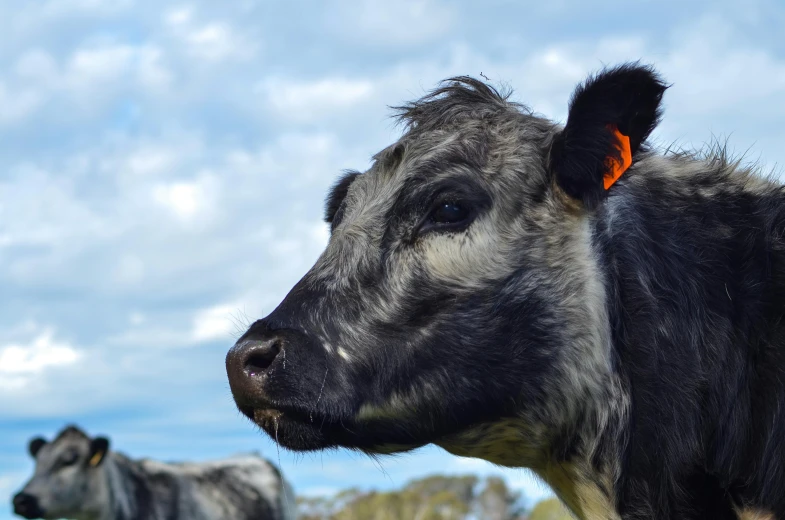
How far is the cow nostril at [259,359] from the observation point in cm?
364

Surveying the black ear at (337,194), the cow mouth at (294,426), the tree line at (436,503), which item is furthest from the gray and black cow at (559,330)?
the tree line at (436,503)

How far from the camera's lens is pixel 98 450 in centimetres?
1709

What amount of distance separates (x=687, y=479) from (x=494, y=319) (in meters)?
0.97

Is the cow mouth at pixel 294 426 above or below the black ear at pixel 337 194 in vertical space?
below

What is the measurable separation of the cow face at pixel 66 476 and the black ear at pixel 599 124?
14576 mm

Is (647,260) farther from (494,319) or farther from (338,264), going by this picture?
(338,264)

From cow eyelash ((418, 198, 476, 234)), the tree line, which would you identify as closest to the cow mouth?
cow eyelash ((418, 198, 476, 234))

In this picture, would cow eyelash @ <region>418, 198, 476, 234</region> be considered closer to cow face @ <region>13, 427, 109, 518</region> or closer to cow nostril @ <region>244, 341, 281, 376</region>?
cow nostril @ <region>244, 341, 281, 376</region>

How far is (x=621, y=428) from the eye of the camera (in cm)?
383

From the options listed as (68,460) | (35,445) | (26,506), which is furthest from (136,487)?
(26,506)

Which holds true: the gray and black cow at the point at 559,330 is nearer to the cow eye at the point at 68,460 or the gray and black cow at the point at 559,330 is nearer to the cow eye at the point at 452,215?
the cow eye at the point at 452,215

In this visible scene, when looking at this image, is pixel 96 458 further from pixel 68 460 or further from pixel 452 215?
pixel 452 215

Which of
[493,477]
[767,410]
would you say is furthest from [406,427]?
[493,477]

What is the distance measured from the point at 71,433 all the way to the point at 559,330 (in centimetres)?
1543
